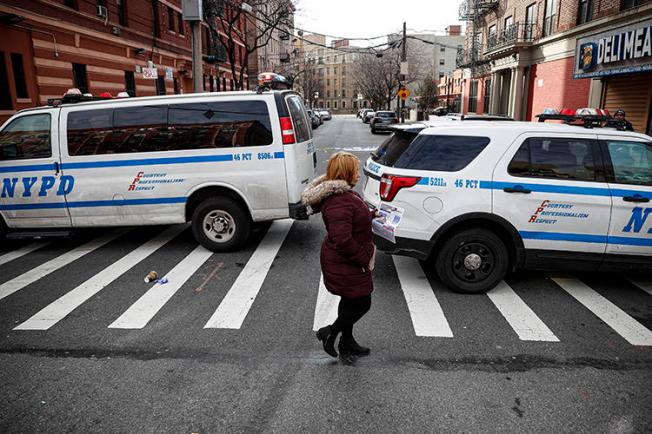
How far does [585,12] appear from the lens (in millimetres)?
20000

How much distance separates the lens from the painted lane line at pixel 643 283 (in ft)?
19.1

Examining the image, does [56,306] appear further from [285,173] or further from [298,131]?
[298,131]

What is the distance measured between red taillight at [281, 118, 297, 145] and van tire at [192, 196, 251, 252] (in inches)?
49.0

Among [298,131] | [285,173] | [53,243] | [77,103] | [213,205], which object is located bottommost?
[53,243]

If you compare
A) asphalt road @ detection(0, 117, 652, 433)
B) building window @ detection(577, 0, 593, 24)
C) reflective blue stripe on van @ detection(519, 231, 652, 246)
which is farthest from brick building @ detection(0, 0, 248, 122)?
building window @ detection(577, 0, 593, 24)

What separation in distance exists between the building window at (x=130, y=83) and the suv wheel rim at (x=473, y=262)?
72.1ft

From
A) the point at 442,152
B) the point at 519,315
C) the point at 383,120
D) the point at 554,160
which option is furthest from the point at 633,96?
the point at 383,120

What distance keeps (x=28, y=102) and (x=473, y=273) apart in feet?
52.7

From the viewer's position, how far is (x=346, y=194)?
3.59 meters

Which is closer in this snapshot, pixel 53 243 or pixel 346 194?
pixel 346 194

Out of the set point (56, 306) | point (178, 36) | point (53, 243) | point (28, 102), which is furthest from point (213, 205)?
point (178, 36)

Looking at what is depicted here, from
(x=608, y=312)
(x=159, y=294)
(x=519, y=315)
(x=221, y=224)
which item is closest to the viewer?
(x=519, y=315)

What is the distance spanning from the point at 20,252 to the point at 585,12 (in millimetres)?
22445

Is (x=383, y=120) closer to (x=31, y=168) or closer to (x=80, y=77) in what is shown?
(x=80, y=77)
